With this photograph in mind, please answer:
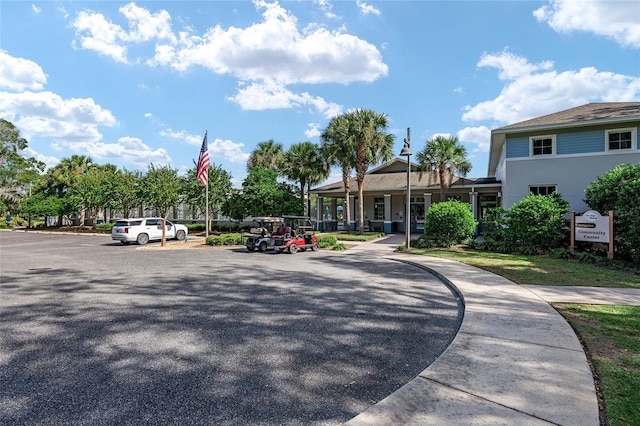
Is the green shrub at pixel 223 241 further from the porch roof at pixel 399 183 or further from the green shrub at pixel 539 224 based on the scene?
the green shrub at pixel 539 224

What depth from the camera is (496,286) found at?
7.71 m

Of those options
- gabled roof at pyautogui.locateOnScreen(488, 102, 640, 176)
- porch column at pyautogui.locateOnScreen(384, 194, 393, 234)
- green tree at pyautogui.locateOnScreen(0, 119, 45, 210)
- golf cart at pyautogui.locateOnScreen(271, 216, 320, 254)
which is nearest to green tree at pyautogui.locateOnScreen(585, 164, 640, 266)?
gabled roof at pyautogui.locateOnScreen(488, 102, 640, 176)

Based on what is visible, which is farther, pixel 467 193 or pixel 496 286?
pixel 467 193

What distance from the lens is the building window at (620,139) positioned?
15617 millimetres

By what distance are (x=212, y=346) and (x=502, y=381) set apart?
3254 millimetres

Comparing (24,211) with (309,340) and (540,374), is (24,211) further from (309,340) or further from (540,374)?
(540,374)

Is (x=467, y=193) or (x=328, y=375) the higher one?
(x=467, y=193)

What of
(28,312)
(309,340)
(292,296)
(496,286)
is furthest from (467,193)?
(28,312)

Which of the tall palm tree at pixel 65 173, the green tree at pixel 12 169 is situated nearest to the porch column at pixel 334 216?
the tall palm tree at pixel 65 173

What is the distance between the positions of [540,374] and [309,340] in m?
2.58

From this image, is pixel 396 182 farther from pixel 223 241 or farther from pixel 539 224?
pixel 223 241

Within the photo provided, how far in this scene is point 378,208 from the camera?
94.4ft

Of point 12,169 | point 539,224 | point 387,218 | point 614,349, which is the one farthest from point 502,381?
point 12,169

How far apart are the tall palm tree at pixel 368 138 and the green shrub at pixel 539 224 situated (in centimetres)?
1027
